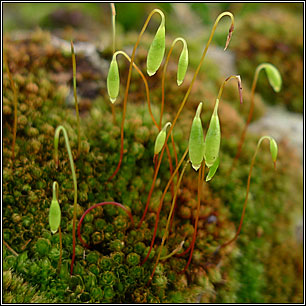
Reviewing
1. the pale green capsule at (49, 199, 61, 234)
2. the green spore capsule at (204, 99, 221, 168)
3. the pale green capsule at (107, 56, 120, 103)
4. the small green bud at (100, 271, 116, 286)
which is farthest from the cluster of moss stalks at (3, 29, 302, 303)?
the green spore capsule at (204, 99, 221, 168)

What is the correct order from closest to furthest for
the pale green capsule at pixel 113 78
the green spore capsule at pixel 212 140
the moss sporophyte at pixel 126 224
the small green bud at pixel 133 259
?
1. the green spore capsule at pixel 212 140
2. the pale green capsule at pixel 113 78
3. the moss sporophyte at pixel 126 224
4. the small green bud at pixel 133 259

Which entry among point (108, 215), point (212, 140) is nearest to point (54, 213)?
point (108, 215)

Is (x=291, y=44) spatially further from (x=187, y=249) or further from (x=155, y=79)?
(x=187, y=249)

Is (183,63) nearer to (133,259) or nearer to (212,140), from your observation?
(212,140)

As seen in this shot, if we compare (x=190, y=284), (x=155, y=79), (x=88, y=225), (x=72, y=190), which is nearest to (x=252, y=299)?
(x=190, y=284)

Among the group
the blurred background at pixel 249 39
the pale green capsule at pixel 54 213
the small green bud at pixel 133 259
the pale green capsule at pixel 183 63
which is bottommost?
the small green bud at pixel 133 259

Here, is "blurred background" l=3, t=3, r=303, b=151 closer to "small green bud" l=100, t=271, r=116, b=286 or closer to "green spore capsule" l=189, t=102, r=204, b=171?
"green spore capsule" l=189, t=102, r=204, b=171

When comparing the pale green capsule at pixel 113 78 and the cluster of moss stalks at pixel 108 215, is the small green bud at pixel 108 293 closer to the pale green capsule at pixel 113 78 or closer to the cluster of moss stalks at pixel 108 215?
the cluster of moss stalks at pixel 108 215

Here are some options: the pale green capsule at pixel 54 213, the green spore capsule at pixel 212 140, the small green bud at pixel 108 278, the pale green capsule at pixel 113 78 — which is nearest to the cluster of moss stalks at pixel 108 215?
the small green bud at pixel 108 278
